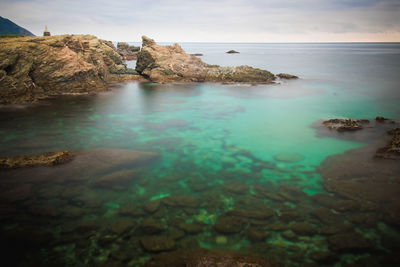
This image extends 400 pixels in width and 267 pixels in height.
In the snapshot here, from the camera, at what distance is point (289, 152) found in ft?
45.3

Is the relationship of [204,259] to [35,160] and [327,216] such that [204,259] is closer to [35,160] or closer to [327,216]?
[327,216]

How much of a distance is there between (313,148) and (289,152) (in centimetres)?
159

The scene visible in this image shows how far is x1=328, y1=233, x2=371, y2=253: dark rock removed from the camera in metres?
6.77

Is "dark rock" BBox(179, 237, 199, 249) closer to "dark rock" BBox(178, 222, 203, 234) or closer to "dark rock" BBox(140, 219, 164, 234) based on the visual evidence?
"dark rock" BBox(178, 222, 203, 234)

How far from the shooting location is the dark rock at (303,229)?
742 cm

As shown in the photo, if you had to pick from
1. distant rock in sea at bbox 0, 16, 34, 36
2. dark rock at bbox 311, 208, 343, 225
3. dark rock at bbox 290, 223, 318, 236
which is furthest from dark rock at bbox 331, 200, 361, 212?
distant rock in sea at bbox 0, 16, 34, 36

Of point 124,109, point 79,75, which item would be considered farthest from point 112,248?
point 79,75

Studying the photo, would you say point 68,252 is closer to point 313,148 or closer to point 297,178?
point 297,178

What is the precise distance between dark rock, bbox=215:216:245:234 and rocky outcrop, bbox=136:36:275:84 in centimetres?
3153

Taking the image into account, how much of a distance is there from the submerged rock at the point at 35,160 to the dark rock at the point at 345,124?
1660cm

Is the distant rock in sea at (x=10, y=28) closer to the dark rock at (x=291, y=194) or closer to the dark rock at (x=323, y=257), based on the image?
the dark rock at (x=291, y=194)

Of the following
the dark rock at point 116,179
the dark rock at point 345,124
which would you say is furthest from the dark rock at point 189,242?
the dark rock at point 345,124

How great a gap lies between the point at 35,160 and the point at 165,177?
5930 millimetres

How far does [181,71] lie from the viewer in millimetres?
38406
